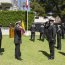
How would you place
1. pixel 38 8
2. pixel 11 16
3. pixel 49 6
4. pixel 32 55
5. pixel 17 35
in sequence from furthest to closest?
pixel 49 6
pixel 38 8
pixel 11 16
pixel 32 55
pixel 17 35

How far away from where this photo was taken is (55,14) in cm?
5600

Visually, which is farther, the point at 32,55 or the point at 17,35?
the point at 32,55

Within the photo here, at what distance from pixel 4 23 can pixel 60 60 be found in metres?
22.5

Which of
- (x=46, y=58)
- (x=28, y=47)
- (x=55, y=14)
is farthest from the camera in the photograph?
(x=55, y=14)

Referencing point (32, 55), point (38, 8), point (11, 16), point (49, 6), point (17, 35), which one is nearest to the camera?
point (17, 35)

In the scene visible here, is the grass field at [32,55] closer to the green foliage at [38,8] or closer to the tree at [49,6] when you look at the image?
the green foliage at [38,8]

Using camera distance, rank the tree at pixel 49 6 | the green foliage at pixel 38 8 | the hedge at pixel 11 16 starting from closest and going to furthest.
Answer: the hedge at pixel 11 16, the green foliage at pixel 38 8, the tree at pixel 49 6

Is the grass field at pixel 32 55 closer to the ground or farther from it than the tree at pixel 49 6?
closer to the ground

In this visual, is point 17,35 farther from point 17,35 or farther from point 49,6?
point 49,6

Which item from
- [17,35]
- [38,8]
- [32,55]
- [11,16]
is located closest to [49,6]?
[38,8]

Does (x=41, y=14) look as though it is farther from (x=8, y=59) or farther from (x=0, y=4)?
(x=8, y=59)

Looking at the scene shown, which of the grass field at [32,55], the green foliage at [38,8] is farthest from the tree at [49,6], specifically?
the grass field at [32,55]

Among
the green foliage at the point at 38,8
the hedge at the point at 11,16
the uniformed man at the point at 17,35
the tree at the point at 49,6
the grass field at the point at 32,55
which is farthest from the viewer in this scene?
the tree at the point at 49,6

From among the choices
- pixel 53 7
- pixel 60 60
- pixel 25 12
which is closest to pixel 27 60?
pixel 60 60
